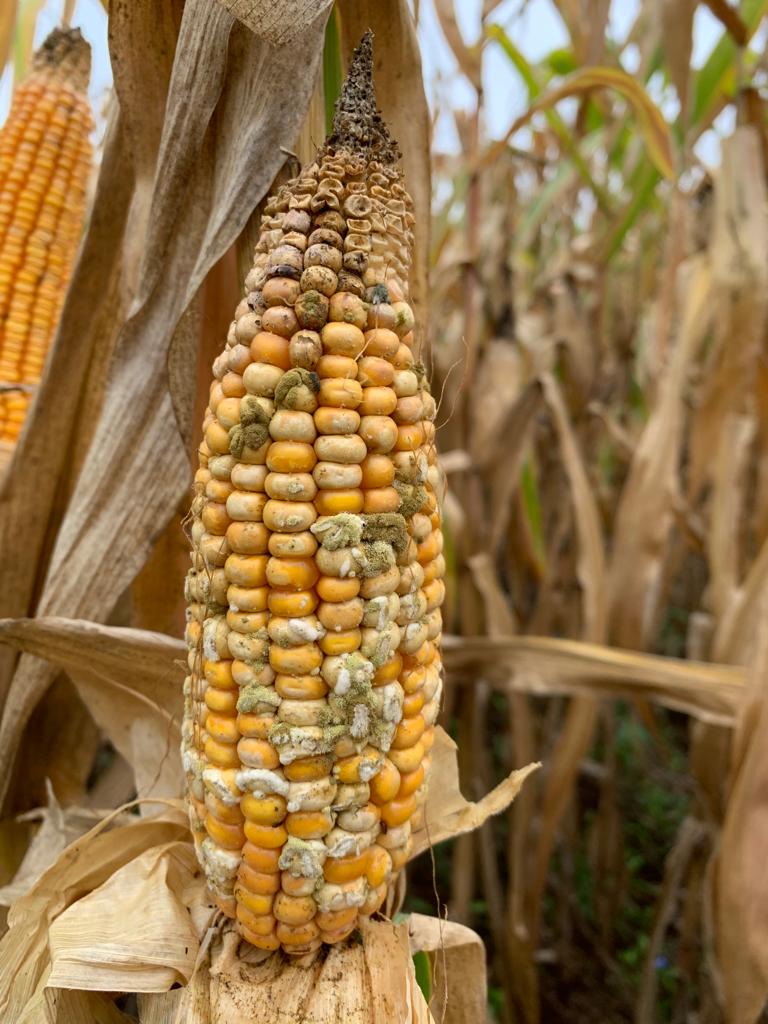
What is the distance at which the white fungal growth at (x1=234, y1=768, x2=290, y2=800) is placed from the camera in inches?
27.8

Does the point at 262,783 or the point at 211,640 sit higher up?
the point at 211,640

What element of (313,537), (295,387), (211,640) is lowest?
(211,640)

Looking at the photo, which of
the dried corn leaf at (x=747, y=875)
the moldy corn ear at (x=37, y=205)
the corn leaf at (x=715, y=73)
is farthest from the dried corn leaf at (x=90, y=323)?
the corn leaf at (x=715, y=73)

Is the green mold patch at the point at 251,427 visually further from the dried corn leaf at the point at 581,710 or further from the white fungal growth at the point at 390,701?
the dried corn leaf at the point at 581,710

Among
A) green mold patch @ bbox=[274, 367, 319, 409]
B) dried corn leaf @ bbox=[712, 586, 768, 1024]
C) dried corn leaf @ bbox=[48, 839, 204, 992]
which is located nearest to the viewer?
green mold patch @ bbox=[274, 367, 319, 409]

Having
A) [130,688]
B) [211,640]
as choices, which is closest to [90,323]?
[130,688]

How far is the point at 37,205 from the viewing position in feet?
4.70

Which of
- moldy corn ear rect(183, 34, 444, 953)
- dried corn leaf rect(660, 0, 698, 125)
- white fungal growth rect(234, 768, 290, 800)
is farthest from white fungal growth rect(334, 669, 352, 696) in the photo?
dried corn leaf rect(660, 0, 698, 125)

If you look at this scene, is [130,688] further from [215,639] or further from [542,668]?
[542,668]

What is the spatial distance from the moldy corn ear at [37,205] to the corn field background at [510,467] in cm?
10

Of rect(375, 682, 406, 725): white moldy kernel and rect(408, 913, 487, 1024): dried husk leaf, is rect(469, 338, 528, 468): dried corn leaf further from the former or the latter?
rect(375, 682, 406, 725): white moldy kernel

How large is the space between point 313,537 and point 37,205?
3.75ft

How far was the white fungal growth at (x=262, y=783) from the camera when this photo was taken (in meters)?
0.71

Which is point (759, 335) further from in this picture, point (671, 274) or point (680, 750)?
point (680, 750)
